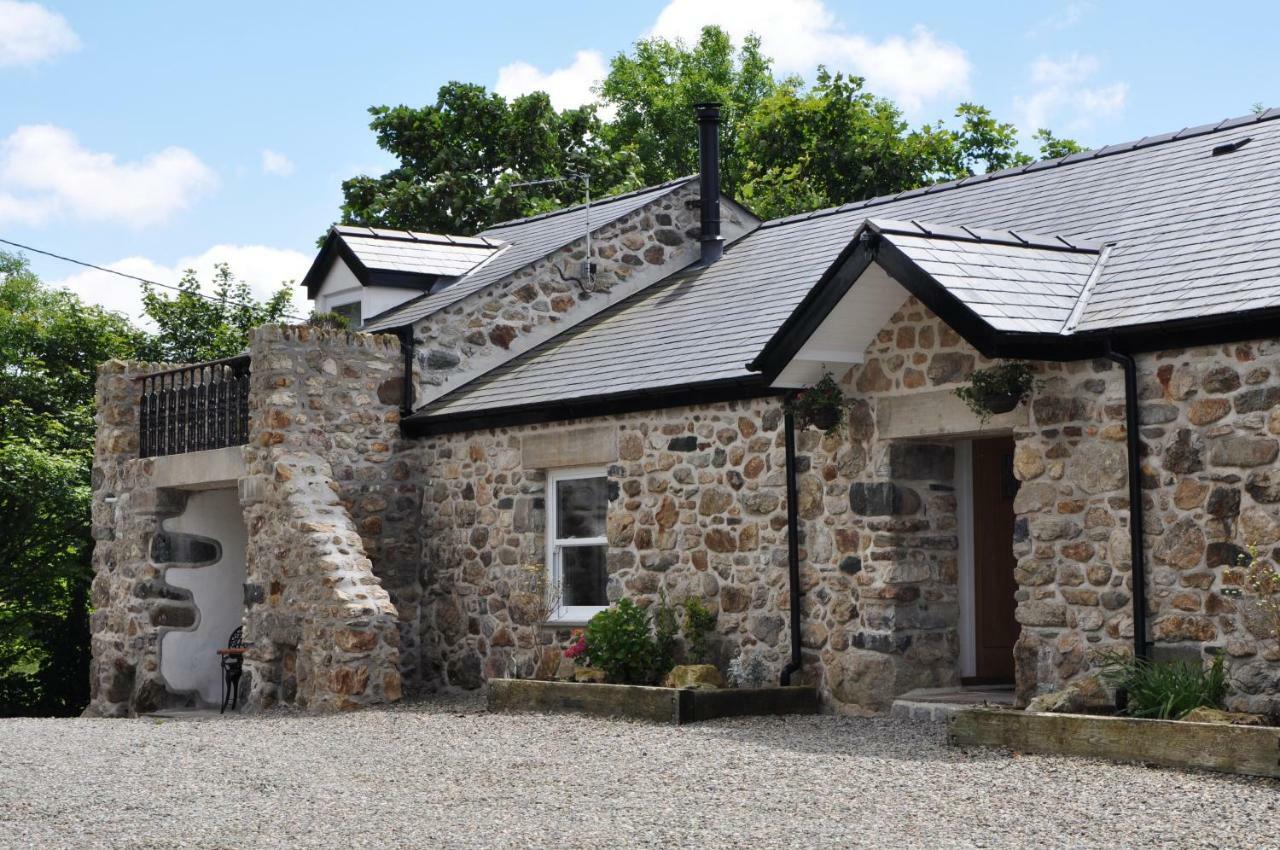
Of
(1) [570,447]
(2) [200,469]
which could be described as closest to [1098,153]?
(1) [570,447]

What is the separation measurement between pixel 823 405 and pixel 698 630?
2.30 meters

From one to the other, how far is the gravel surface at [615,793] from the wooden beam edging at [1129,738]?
5.9 inches

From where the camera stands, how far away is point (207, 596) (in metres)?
17.5

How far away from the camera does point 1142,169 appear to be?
1396 centimetres

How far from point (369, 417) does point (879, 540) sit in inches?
242

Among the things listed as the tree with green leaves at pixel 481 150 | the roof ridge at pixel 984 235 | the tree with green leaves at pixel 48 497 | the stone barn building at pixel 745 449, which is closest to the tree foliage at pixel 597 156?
the tree with green leaves at pixel 481 150

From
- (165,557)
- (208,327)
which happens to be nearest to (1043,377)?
(165,557)

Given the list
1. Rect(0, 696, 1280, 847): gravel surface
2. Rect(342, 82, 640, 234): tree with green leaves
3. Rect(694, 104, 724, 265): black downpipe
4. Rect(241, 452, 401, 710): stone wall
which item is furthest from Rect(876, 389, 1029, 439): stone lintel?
Rect(342, 82, 640, 234): tree with green leaves

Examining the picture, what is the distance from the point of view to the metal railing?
53.7ft

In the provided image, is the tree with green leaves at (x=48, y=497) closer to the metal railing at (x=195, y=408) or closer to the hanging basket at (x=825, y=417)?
the metal railing at (x=195, y=408)

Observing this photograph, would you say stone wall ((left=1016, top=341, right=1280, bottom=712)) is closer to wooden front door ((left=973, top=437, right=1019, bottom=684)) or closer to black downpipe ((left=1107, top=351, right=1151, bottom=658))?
black downpipe ((left=1107, top=351, right=1151, bottom=658))

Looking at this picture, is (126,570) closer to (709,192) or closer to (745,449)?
(709,192)

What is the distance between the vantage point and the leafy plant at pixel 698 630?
42.6 feet

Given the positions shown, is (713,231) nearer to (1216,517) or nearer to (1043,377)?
(1043,377)
